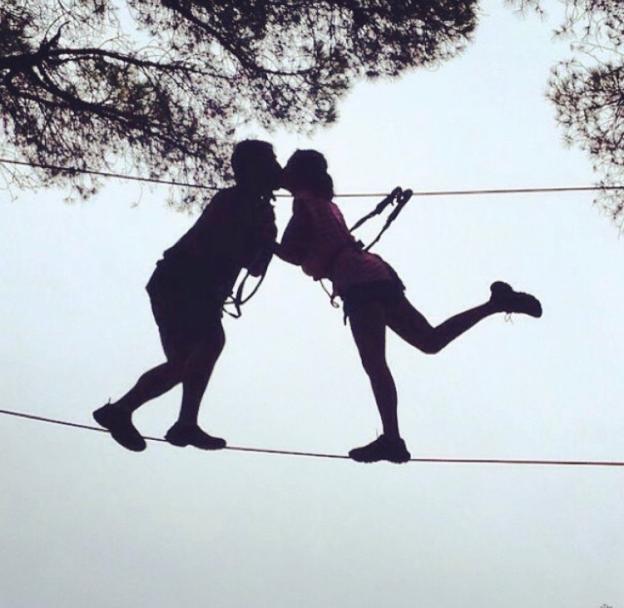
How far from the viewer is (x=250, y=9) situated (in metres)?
6.32

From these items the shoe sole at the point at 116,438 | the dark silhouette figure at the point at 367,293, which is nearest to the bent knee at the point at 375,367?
the dark silhouette figure at the point at 367,293

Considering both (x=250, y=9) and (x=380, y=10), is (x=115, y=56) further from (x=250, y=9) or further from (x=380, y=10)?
(x=380, y=10)

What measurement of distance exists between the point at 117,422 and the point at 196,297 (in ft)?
1.90

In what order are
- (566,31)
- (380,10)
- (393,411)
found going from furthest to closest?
(380,10)
(566,31)
(393,411)

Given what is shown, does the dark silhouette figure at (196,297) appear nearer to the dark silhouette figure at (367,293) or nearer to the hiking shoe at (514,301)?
the dark silhouette figure at (367,293)

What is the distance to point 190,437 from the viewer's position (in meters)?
4.48

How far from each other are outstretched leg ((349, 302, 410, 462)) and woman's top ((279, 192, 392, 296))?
0.14 metres

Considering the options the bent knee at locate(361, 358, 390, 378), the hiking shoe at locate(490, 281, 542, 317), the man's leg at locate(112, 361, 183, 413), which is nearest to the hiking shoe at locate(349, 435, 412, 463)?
the bent knee at locate(361, 358, 390, 378)

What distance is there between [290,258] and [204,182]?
7.58 feet

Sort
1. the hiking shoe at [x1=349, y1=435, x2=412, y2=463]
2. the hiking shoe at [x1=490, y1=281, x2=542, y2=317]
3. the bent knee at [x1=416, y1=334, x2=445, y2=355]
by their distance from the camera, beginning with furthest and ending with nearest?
the bent knee at [x1=416, y1=334, x2=445, y2=355] → the hiking shoe at [x1=490, y1=281, x2=542, y2=317] → the hiking shoe at [x1=349, y1=435, x2=412, y2=463]

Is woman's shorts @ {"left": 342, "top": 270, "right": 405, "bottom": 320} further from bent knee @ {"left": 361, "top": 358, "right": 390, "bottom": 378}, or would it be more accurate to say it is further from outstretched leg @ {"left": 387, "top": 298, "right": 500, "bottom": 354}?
bent knee @ {"left": 361, "top": 358, "right": 390, "bottom": 378}

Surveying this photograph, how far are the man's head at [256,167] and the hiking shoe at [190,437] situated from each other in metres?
1.00

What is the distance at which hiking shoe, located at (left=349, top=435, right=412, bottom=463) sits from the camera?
14.0 ft

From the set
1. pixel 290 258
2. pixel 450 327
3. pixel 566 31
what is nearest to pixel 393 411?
pixel 450 327
